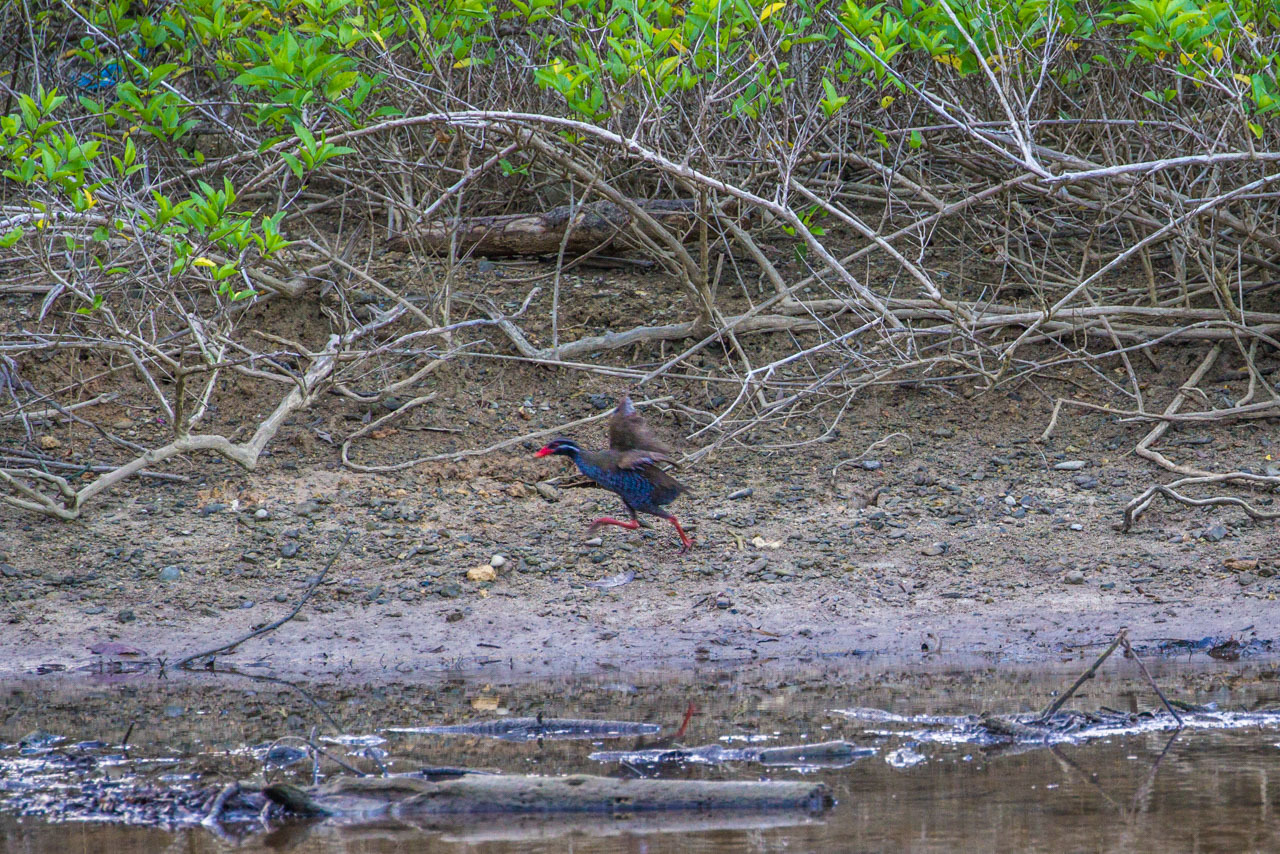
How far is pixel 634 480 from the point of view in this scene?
707 cm

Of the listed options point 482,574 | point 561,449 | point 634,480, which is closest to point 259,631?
point 482,574

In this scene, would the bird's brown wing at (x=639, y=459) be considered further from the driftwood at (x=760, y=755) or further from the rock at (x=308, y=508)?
the driftwood at (x=760, y=755)

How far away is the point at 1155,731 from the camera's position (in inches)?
192

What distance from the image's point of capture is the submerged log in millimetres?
3988

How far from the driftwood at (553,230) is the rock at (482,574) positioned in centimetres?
286

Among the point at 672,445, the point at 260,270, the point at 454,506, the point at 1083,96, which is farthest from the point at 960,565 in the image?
the point at 260,270

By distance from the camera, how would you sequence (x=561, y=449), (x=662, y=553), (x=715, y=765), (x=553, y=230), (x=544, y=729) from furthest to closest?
(x=553, y=230), (x=561, y=449), (x=662, y=553), (x=544, y=729), (x=715, y=765)

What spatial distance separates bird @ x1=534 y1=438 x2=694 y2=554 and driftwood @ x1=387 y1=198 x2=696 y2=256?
7.47 ft

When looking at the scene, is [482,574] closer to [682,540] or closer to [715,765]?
[682,540]

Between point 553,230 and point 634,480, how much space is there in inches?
117

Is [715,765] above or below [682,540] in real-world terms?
below

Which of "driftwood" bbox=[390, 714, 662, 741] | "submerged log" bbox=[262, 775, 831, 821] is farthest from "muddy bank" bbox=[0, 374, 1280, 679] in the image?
"submerged log" bbox=[262, 775, 831, 821]

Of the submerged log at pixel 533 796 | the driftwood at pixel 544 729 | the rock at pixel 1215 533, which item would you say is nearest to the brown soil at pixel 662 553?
the rock at pixel 1215 533

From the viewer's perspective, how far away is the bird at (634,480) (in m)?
7.01
